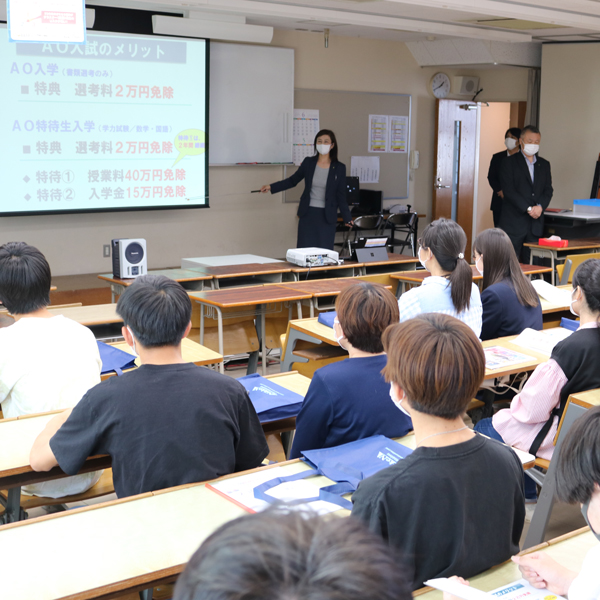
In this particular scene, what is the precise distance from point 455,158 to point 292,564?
9892mm

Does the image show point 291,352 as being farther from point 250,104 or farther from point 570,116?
point 570,116

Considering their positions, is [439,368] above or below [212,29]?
below

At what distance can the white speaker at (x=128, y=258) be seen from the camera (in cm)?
487

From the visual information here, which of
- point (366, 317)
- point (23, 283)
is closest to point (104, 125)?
point (23, 283)

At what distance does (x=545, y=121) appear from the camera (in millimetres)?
9188

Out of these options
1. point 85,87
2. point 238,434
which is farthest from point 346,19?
point 238,434

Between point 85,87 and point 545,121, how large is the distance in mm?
5847

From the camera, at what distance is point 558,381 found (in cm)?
254

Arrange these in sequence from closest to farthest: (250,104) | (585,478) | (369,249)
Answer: (585,478), (369,249), (250,104)

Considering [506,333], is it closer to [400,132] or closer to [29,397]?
[29,397]

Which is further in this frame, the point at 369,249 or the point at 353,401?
the point at 369,249

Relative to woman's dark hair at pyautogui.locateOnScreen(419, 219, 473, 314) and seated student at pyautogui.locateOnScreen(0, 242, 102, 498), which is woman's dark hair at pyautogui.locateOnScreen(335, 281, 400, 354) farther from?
woman's dark hair at pyautogui.locateOnScreen(419, 219, 473, 314)

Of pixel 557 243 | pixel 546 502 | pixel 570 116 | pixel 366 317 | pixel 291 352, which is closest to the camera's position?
pixel 366 317

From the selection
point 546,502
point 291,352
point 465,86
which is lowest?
point 546,502
